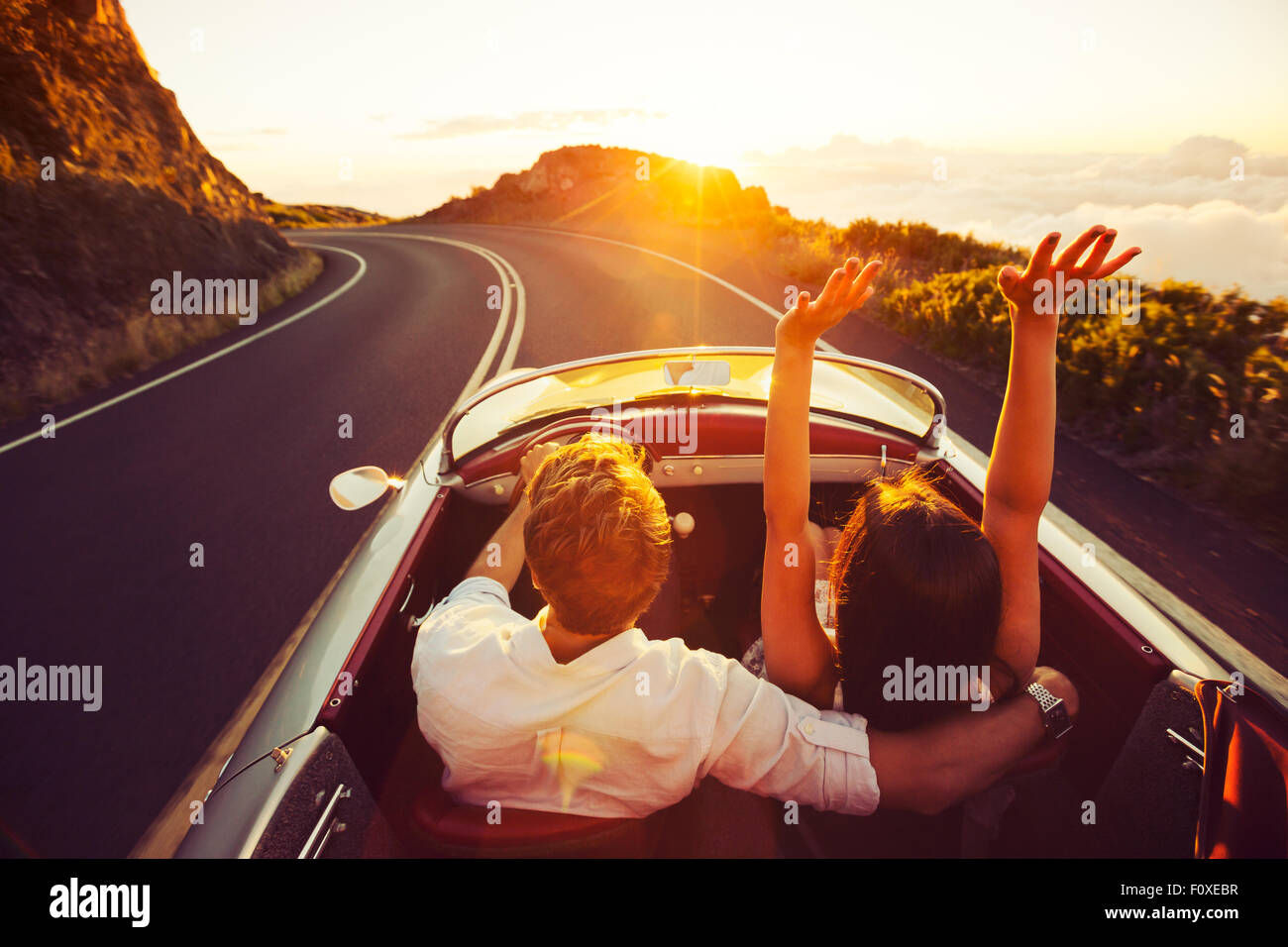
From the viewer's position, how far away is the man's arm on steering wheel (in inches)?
73.7

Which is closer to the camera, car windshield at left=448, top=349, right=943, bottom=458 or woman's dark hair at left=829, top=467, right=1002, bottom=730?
woman's dark hair at left=829, top=467, right=1002, bottom=730

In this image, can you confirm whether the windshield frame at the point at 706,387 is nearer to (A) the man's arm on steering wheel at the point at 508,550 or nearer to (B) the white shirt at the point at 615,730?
(A) the man's arm on steering wheel at the point at 508,550

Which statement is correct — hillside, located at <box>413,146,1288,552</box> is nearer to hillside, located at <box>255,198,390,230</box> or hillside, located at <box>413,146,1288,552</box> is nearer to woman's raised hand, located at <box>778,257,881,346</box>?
woman's raised hand, located at <box>778,257,881,346</box>

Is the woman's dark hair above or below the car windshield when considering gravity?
below

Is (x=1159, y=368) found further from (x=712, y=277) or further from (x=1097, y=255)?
(x=712, y=277)

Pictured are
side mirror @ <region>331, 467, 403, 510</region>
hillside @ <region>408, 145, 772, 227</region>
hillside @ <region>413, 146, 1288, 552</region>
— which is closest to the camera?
side mirror @ <region>331, 467, 403, 510</region>

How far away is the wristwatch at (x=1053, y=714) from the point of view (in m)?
1.41

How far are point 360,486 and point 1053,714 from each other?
2.07 meters

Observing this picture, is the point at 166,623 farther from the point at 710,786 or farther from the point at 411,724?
the point at 710,786

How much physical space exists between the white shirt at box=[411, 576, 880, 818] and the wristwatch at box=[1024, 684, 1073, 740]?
0.47m

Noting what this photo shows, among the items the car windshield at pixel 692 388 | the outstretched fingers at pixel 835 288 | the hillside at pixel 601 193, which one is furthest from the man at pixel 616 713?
the hillside at pixel 601 193

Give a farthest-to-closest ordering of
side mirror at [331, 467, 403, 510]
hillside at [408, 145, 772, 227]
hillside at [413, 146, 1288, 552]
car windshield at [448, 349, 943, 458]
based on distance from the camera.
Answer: hillside at [408, 145, 772, 227]
hillside at [413, 146, 1288, 552]
car windshield at [448, 349, 943, 458]
side mirror at [331, 467, 403, 510]

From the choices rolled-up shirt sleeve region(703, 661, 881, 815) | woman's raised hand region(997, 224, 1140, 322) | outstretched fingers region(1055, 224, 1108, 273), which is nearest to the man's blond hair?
rolled-up shirt sleeve region(703, 661, 881, 815)

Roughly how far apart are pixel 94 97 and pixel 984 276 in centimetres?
1827
